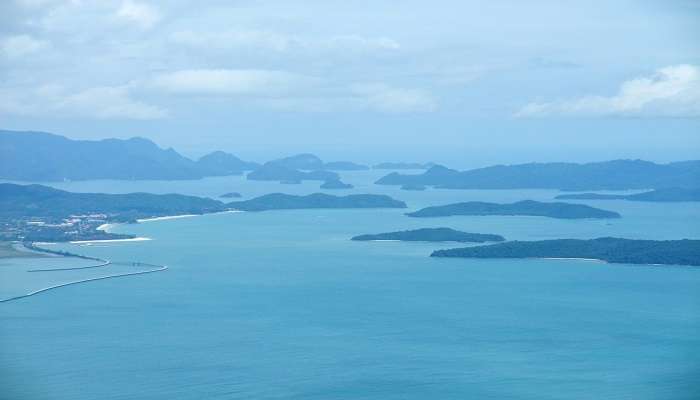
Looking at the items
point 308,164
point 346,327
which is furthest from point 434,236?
point 308,164

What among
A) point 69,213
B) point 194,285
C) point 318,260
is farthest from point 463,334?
point 69,213

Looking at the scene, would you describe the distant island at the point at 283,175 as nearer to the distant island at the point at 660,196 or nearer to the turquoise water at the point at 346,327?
the distant island at the point at 660,196

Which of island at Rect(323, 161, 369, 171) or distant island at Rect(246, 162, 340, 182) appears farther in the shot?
island at Rect(323, 161, 369, 171)

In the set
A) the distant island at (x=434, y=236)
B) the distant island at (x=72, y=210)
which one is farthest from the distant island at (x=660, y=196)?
the distant island at (x=434, y=236)

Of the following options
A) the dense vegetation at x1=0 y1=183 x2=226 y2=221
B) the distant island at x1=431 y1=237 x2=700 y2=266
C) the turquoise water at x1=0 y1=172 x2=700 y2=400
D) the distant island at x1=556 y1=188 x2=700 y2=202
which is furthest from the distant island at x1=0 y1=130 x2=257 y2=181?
the distant island at x1=431 y1=237 x2=700 y2=266

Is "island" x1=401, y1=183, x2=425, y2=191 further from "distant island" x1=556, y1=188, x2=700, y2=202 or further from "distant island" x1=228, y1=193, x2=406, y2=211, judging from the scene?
"distant island" x1=228, y1=193, x2=406, y2=211

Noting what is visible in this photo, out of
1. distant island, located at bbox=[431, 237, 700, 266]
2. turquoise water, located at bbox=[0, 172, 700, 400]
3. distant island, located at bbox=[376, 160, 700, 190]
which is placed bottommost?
turquoise water, located at bbox=[0, 172, 700, 400]

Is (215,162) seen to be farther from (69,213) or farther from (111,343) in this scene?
(111,343)
